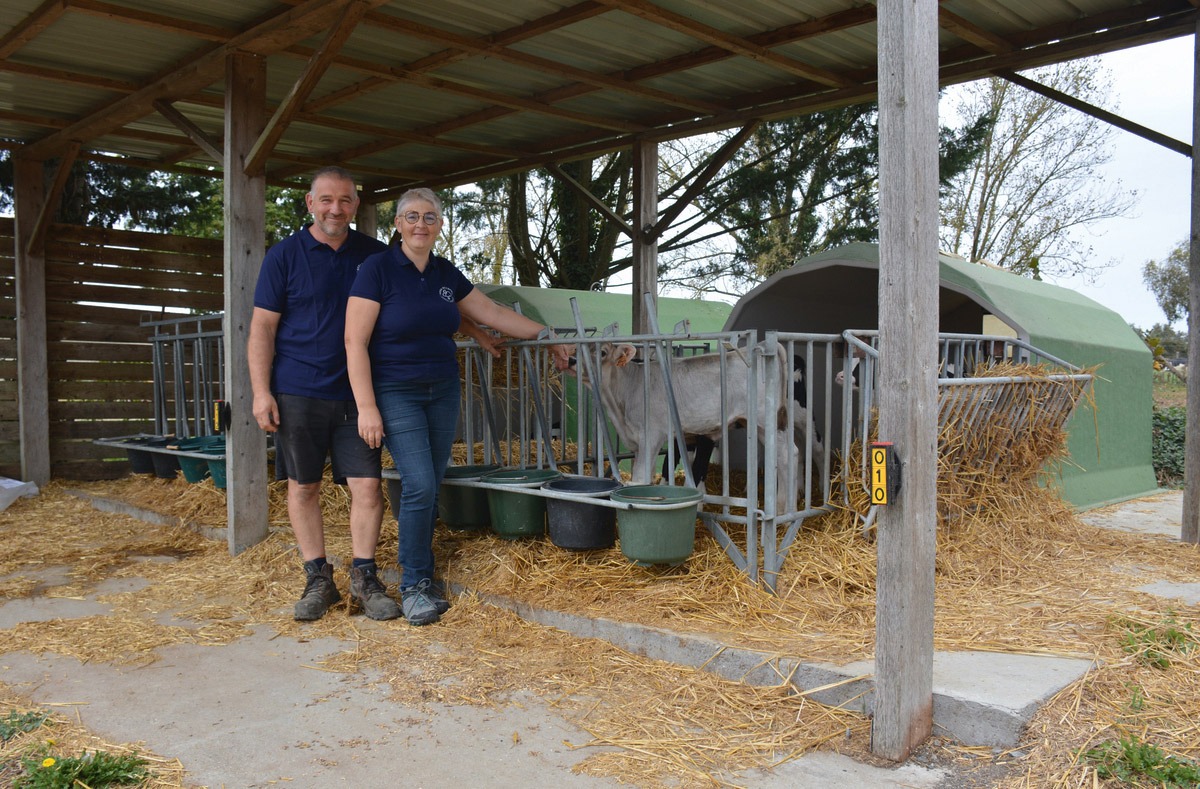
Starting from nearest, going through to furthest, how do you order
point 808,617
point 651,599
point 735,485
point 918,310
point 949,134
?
point 918,310 < point 808,617 < point 651,599 < point 735,485 < point 949,134

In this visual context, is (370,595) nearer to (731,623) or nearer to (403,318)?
(403,318)

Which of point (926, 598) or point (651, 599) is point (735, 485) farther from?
point (926, 598)

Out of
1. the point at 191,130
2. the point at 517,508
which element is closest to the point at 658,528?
the point at 517,508

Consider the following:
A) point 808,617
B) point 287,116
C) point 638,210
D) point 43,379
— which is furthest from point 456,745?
point 43,379

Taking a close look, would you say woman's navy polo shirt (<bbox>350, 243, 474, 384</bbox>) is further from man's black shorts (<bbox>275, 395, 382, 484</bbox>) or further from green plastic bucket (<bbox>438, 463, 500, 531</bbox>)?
green plastic bucket (<bbox>438, 463, 500, 531</bbox>)

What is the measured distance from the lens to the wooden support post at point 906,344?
9.18 ft

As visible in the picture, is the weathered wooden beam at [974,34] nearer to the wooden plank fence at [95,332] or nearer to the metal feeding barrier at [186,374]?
the metal feeding barrier at [186,374]

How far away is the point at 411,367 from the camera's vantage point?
13.9 ft

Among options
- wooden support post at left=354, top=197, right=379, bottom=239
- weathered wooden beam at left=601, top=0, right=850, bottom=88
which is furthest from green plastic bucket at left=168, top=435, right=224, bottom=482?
weathered wooden beam at left=601, top=0, right=850, bottom=88

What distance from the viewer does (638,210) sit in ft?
25.4

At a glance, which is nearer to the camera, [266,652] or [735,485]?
[266,652]

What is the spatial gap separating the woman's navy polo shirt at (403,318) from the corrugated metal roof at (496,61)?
1.61m

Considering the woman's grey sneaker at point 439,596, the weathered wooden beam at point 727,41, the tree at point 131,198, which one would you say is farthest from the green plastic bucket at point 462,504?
the tree at point 131,198

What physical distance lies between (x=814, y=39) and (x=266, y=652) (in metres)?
4.68
